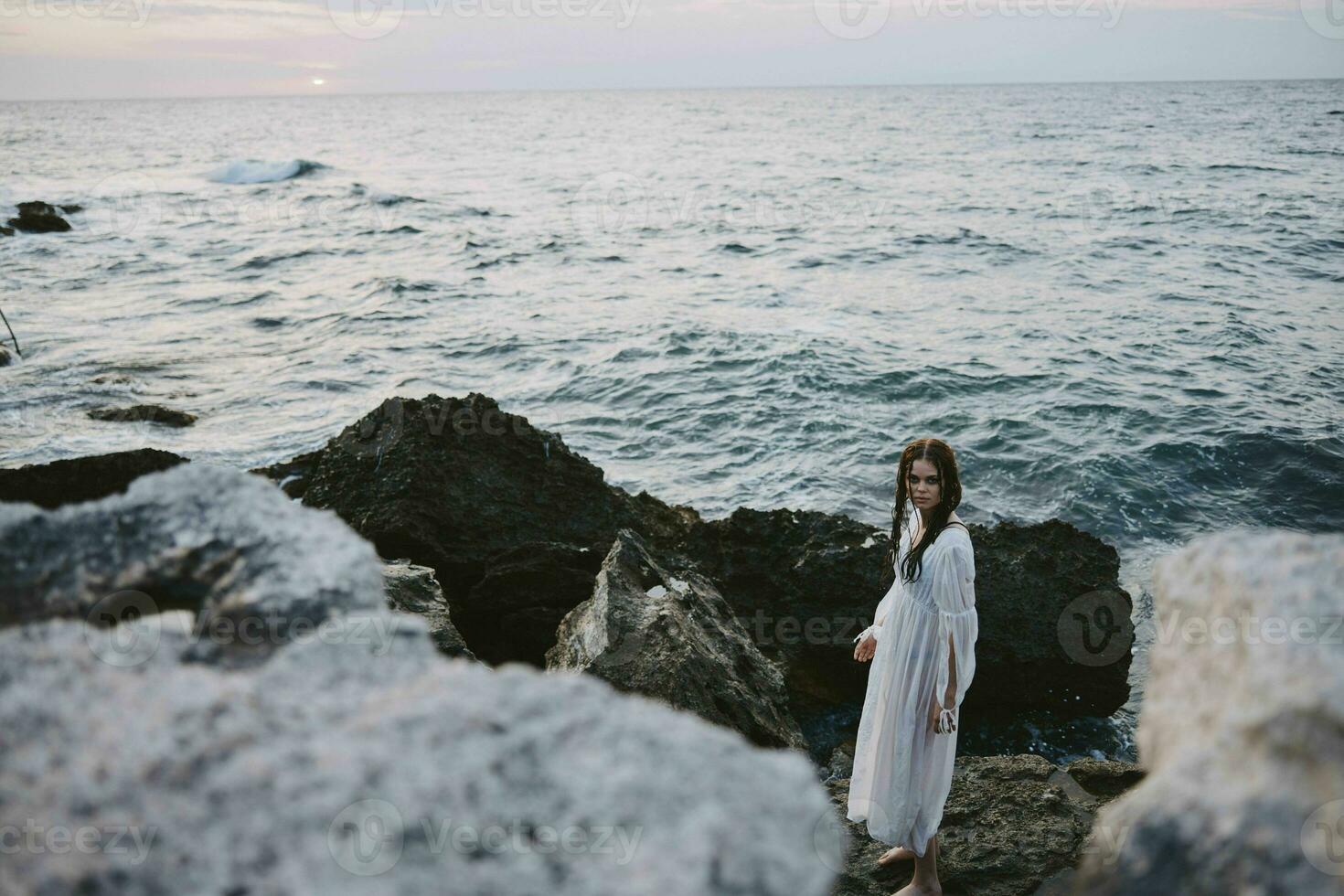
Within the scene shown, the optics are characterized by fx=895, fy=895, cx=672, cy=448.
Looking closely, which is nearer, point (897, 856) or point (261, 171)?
point (897, 856)

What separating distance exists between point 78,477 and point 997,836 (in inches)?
230

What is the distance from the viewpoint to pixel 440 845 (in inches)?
46.0

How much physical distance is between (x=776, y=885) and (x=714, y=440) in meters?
12.3

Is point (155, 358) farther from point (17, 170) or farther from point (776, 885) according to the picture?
point (17, 170)

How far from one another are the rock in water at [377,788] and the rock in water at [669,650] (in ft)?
10.7

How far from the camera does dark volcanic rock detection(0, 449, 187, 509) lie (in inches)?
216

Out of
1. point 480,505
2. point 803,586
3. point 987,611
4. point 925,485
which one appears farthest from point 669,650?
point 987,611

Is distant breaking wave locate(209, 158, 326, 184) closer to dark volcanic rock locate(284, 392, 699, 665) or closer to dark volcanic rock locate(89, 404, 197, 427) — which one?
dark volcanic rock locate(89, 404, 197, 427)

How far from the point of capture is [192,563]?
5.48ft

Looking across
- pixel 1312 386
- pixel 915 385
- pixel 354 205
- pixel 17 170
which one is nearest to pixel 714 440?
pixel 915 385

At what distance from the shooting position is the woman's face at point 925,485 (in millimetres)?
4555

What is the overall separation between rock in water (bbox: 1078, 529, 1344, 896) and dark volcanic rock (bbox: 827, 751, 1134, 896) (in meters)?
3.31

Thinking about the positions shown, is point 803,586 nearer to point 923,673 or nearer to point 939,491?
point 923,673

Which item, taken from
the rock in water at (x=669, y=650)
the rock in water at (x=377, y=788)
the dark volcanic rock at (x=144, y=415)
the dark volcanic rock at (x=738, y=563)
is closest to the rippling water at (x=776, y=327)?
the dark volcanic rock at (x=144, y=415)
